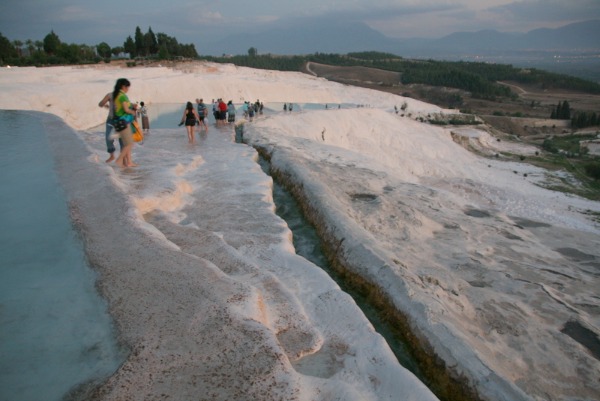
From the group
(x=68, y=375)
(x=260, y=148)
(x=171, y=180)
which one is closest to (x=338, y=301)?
(x=68, y=375)

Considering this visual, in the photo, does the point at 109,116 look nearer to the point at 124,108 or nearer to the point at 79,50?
the point at 124,108

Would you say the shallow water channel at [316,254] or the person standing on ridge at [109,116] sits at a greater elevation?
the person standing on ridge at [109,116]

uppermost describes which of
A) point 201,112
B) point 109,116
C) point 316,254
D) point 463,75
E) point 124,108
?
point 463,75

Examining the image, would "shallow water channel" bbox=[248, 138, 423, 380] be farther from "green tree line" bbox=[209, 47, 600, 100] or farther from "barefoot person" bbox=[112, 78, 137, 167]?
"green tree line" bbox=[209, 47, 600, 100]

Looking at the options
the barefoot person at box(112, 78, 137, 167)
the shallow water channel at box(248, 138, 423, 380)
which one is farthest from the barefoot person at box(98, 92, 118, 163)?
the shallow water channel at box(248, 138, 423, 380)

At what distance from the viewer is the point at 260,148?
1209 centimetres

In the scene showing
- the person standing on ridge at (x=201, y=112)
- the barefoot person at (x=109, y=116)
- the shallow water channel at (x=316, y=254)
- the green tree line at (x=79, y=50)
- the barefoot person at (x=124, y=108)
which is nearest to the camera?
the shallow water channel at (x=316, y=254)

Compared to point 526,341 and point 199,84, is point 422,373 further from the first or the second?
point 199,84

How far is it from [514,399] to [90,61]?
4861 centimetres

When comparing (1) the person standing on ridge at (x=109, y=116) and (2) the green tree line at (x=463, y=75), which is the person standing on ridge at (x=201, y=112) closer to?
(1) the person standing on ridge at (x=109, y=116)

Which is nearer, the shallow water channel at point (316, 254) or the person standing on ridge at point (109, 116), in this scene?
the shallow water channel at point (316, 254)

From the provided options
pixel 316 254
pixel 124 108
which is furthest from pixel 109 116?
pixel 316 254

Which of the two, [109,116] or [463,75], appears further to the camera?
[463,75]

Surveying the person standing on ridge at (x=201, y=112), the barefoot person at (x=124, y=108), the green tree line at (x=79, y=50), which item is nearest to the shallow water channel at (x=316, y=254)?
the barefoot person at (x=124, y=108)
